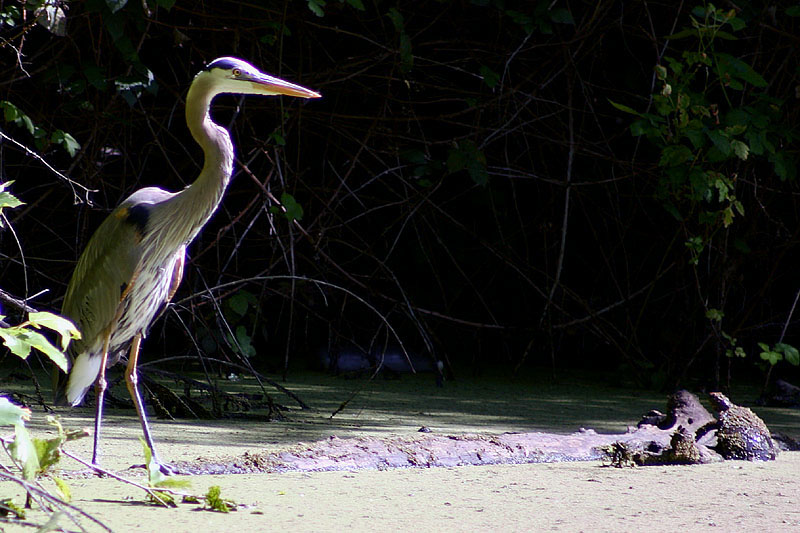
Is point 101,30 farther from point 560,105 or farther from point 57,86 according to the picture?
point 560,105

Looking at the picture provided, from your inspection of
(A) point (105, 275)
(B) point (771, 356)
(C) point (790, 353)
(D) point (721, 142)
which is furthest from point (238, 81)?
(C) point (790, 353)

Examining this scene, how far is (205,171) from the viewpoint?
9.51 feet

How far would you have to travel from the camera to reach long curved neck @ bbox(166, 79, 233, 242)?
288 cm

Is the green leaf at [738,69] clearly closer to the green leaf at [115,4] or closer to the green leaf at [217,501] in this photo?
the green leaf at [115,4]

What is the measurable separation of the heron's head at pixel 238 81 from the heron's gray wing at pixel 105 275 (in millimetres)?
436

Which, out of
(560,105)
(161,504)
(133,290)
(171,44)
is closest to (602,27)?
(560,105)

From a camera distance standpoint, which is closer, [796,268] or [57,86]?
[57,86]

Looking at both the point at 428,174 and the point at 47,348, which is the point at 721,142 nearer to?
the point at 428,174

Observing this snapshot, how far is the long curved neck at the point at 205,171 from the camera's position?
2.88 meters

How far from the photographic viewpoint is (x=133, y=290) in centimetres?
294

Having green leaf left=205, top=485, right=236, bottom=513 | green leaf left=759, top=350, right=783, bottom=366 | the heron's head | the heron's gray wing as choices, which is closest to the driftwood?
green leaf left=205, top=485, right=236, bottom=513

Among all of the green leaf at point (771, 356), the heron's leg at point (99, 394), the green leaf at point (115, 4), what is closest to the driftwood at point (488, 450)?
the heron's leg at point (99, 394)

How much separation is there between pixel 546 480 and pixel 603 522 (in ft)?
1.52

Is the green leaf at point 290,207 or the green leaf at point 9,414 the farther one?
Answer: the green leaf at point 290,207
